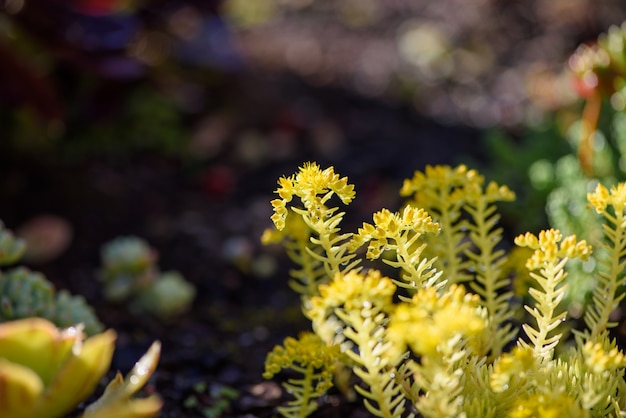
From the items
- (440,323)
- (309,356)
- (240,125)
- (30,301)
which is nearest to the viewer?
(440,323)

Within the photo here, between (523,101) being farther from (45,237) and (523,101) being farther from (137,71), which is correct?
(45,237)

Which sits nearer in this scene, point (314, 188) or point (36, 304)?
point (314, 188)

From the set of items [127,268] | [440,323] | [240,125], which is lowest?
[440,323]

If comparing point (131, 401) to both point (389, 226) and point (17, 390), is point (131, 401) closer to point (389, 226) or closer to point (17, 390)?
point (17, 390)

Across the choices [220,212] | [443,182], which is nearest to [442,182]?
[443,182]

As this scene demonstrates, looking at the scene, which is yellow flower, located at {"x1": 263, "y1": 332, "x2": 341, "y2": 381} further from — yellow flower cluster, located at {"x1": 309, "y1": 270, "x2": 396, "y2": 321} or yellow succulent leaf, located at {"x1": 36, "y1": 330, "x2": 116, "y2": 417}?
yellow succulent leaf, located at {"x1": 36, "y1": 330, "x2": 116, "y2": 417}

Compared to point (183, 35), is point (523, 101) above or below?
below

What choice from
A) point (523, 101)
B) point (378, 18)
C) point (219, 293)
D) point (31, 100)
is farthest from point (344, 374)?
point (378, 18)
